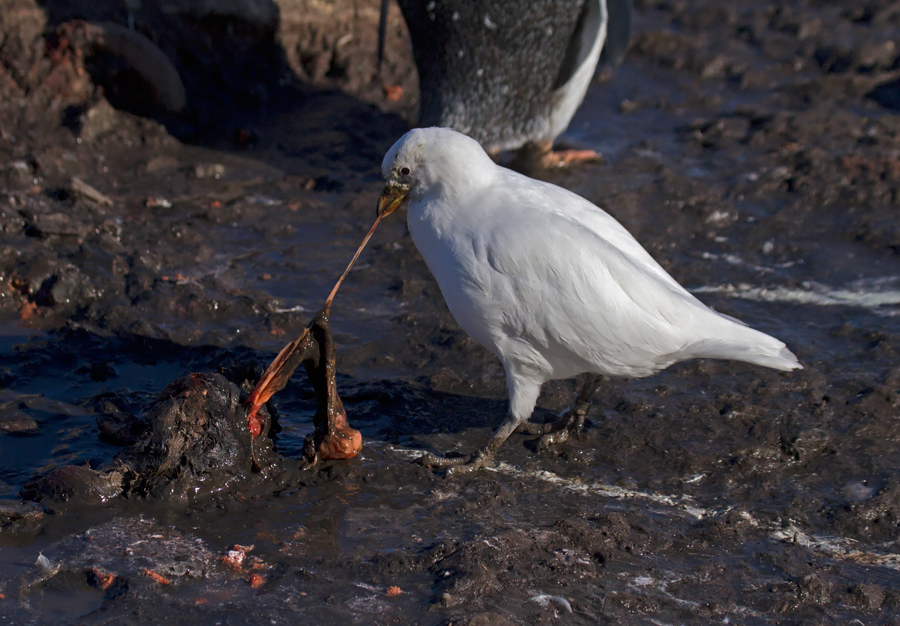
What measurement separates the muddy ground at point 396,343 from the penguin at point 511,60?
47 centimetres

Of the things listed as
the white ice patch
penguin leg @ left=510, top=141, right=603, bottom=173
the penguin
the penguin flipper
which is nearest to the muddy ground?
the white ice patch

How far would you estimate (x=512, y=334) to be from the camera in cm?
347

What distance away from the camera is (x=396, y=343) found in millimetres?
4461

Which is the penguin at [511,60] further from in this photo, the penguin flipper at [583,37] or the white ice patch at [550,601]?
the white ice patch at [550,601]

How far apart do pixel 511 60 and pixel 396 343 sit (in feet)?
8.33

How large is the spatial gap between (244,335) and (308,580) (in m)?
1.82

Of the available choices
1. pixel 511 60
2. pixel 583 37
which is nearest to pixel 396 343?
pixel 511 60

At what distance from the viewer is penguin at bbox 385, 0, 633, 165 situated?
586cm

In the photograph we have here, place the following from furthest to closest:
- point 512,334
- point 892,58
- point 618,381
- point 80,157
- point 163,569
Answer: point 892,58 < point 80,157 < point 618,381 < point 512,334 < point 163,569

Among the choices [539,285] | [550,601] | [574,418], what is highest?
[539,285]

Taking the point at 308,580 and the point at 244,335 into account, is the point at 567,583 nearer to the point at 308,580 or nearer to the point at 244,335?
the point at 308,580

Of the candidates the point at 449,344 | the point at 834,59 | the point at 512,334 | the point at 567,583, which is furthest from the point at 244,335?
the point at 834,59

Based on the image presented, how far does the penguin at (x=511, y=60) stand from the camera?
586cm

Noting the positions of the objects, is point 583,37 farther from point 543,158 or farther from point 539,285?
point 539,285
